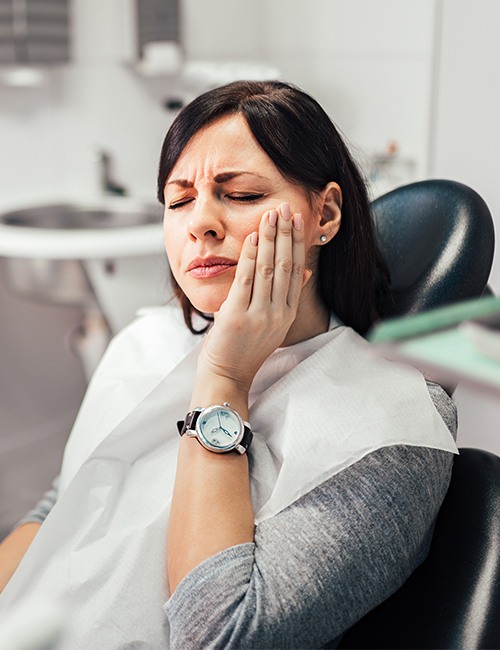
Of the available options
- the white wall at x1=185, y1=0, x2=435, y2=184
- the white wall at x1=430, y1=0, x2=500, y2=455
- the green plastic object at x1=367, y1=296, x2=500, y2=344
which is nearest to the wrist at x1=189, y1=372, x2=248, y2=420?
the green plastic object at x1=367, y1=296, x2=500, y2=344

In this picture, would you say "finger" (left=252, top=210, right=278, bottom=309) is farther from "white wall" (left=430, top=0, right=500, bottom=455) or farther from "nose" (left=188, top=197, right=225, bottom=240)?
"white wall" (left=430, top=0, right=500, bottom=455)

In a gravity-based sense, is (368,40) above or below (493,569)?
above

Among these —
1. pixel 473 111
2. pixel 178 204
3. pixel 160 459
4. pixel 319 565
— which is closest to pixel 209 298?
pixel 178 204

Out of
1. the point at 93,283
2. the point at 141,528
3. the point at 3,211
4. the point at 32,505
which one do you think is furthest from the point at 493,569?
the point at 32,505

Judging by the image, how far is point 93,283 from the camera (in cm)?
218

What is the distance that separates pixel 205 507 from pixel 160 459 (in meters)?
0.25

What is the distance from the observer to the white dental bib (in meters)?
1.02

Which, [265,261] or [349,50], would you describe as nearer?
[265,261]

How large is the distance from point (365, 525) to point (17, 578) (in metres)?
0.50

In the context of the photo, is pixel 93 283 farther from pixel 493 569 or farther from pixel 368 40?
pixel 493 569

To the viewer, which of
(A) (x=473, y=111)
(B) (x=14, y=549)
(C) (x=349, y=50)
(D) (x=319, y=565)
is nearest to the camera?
(D) (x=319, y=565)

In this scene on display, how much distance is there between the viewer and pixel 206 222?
1.10 meters

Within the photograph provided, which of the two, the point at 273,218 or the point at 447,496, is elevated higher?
the point at 273,218

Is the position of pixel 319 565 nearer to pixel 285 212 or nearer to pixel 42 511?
pixel 285 212
